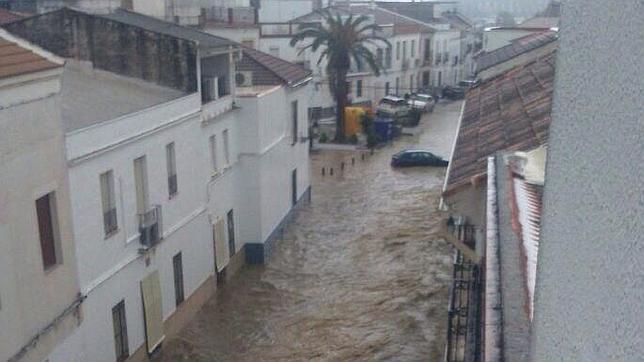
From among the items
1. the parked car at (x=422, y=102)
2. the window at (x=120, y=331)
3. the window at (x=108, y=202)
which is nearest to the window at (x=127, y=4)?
the window at (x=108, y=202)

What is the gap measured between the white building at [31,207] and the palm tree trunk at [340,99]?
31251mm

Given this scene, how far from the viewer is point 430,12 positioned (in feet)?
225

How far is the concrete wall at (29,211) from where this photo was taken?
355 inches

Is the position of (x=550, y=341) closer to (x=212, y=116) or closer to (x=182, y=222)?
(x=182, y=222)

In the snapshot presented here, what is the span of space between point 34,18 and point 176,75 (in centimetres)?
409

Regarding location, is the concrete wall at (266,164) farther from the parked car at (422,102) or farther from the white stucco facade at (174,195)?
the parked car at (422,102)

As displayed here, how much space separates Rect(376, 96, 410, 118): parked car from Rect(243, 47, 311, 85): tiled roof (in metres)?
20.1

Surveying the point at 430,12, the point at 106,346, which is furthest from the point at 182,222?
the point at 430,12

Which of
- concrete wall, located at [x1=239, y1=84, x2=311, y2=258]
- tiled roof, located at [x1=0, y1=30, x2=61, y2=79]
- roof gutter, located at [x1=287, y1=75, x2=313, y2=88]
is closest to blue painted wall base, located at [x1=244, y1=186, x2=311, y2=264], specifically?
concrete wall, located at [x1=239, y1=84, x2=311, y2=258]

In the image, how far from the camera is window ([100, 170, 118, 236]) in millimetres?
14648

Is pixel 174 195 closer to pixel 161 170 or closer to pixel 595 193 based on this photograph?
pixel 161 170

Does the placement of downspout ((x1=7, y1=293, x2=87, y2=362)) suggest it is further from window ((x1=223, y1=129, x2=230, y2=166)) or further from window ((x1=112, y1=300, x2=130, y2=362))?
window ((x1=223, y1=129, x2=230, y2=166))

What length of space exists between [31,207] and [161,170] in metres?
7.46

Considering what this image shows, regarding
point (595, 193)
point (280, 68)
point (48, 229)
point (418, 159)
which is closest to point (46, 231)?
point (48, 229)
